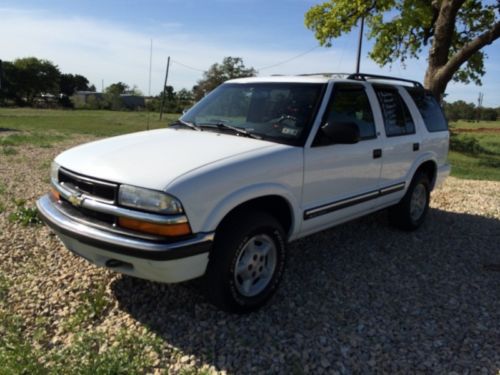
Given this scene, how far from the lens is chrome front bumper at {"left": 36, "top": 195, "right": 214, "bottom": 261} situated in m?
2.85

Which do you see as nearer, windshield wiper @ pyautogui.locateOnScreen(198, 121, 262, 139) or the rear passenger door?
windshield wiper @ pyautogui.locateOnScreen(198, 121, 262, 139)

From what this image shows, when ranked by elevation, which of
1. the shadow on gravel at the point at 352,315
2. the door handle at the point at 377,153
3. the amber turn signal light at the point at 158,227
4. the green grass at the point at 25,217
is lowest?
the shadow on gravel at the point at 352,315

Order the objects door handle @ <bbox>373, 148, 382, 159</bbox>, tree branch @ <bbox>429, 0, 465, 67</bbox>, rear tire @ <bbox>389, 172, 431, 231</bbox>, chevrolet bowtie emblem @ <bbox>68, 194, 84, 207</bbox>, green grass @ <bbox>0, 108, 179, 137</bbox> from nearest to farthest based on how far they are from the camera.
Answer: chevrolet bowtie emblem @ <bbox>68, 194, 84, 207</bbox> → door handle @ <bbox>373, 148, 382, 159</bbox> → rear tire @ <bbox>389, 172, 431, 231</bbox> → tree branch @ <bbox>429, 0, 465, 67</bbox> → green grass @ <bbox>0, 108, 179, 137</bbox>

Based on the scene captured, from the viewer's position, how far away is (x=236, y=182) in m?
3.17

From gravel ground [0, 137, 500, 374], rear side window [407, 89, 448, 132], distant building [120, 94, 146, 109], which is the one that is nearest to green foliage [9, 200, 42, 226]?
gravel ground [0, 137, 500, 374]

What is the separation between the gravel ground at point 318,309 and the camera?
3.04 meters

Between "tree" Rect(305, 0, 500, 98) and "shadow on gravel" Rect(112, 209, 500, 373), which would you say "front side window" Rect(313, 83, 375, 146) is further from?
"tree" Rect(305, 0, 500, 98)

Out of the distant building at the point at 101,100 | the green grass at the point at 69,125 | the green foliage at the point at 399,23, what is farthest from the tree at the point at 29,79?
the green foliage at the point at 399,23

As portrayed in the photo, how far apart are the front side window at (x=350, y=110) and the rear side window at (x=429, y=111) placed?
1240 mm

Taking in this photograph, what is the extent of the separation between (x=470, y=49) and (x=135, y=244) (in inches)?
498

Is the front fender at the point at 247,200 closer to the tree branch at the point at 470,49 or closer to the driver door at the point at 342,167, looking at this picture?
the driver door at the point at 342,167

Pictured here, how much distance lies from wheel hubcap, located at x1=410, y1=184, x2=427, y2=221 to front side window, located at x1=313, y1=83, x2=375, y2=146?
4.87 ft

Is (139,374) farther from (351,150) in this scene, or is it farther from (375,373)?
(351,150)

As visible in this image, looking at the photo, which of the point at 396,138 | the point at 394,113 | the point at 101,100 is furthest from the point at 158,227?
the point at 101,100
